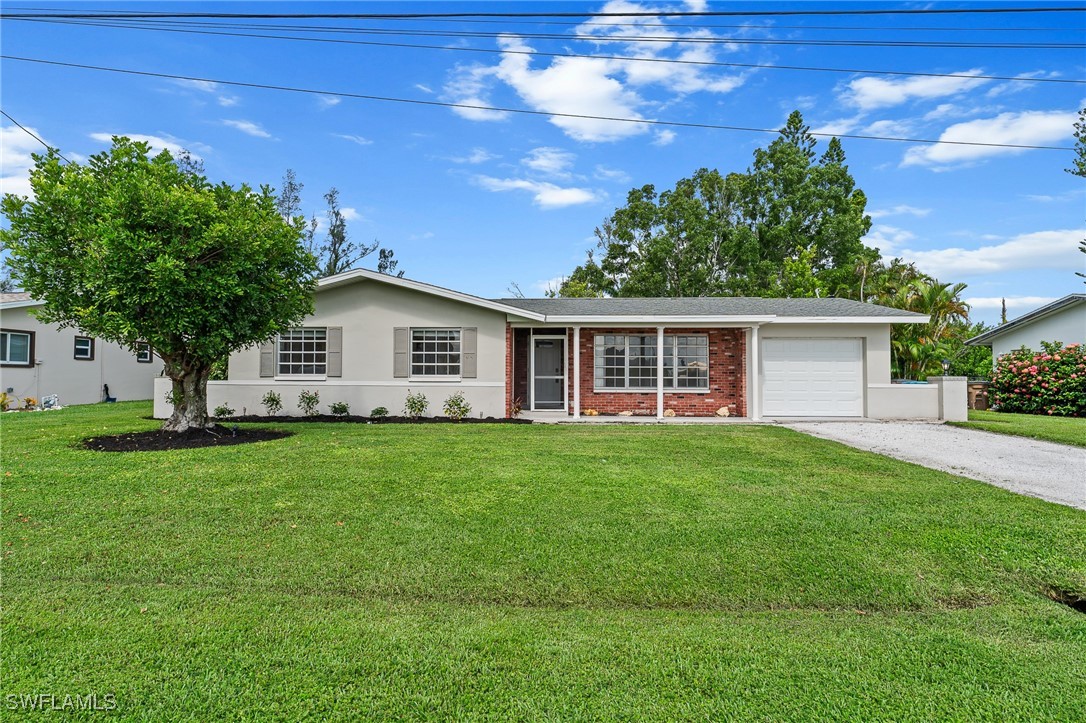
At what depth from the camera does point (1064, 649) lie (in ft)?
10.6

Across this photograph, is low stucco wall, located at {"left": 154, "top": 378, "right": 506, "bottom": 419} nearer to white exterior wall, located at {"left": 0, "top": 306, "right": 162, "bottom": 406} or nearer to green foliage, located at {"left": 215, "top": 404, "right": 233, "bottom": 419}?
green foliage, located at {"left": 215, "top": 404, "right": 233, "bottom": 419}

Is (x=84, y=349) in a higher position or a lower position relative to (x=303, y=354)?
higher

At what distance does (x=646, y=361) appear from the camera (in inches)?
584

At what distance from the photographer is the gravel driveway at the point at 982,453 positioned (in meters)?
6.74

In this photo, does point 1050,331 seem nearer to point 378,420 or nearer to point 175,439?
point 378,420

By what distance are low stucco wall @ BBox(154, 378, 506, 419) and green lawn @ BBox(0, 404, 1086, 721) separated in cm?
617

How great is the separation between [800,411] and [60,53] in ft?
59.5

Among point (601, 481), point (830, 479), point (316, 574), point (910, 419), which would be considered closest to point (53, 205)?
point (316, 574)

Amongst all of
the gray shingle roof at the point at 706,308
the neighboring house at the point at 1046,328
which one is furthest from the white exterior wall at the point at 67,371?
the neighboring house at the point at 1046,328

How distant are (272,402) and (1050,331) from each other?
971 inches

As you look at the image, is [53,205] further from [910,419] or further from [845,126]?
[845,126]

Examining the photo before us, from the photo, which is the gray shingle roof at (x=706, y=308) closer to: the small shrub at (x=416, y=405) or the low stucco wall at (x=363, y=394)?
the low stucco wall at (x=363, y=394)

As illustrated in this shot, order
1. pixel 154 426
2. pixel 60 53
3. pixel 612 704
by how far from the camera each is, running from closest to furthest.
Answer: pixel 612 704, pixel 154 426, pixel 60 53

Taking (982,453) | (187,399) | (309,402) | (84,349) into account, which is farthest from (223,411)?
(982,453)
